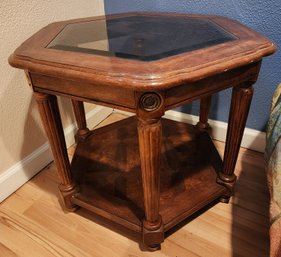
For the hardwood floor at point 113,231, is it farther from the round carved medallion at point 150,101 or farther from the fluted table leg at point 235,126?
the round carved medallion at point 150,101

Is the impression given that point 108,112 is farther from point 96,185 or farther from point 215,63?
point 215,63

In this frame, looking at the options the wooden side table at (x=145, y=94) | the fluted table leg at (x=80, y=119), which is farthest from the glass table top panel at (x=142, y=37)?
the fluted table leg at (x=80, y=119)

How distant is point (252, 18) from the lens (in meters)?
1.01

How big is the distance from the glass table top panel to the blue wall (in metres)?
0.22

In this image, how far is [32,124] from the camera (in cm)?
112

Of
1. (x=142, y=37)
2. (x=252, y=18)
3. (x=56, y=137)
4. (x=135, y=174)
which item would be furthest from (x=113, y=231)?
(x=252, y=18)

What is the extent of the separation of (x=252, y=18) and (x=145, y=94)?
74 centimetres

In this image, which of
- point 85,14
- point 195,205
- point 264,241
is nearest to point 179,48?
point 195,205

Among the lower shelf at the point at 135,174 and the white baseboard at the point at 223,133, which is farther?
the white baseboard at the point at 223,133

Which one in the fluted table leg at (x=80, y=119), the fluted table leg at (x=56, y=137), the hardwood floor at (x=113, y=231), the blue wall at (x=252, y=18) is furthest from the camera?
the fluted table leg at (x=80, y=119)

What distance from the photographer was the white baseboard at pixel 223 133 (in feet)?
3.98

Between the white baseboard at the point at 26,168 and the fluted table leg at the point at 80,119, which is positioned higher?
the fluted table leg at the point at 80,119

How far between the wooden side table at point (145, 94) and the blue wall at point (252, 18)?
0.19m

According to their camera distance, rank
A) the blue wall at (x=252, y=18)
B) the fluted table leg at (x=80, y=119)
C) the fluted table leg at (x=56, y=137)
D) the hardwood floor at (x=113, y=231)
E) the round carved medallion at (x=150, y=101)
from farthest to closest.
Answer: the fluted table leg at (x=80, y=119) → the blue wall at (x=252, y=18) → the hardwood floor at (x=113, y=231) → the fluted table leg at (x=56, y=137) → the round carved medallion at (x=150, y=101)
